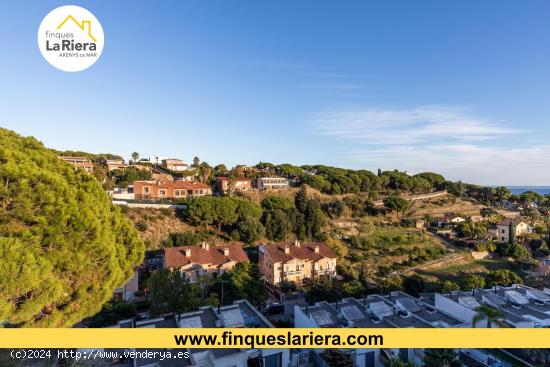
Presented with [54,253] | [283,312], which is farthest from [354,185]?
[54,253]

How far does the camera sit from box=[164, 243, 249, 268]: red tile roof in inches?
1025

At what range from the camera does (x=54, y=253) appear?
8.21 metres

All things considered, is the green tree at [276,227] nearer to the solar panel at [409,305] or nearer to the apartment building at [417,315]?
the apartment building at [417,315]

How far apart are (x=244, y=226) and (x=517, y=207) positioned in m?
67.1

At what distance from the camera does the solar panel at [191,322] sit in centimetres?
1287

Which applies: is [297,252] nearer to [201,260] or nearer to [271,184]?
[201,260]

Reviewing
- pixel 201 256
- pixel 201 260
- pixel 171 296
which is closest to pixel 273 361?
pixel 171 296

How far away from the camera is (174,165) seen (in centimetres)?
6900

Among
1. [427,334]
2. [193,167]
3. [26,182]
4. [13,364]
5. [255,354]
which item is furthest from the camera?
[193,167]

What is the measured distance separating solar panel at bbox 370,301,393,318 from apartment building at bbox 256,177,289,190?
128 ft

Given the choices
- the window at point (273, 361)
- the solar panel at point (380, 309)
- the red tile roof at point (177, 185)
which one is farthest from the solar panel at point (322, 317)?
the red tile roof at point (177, 185)

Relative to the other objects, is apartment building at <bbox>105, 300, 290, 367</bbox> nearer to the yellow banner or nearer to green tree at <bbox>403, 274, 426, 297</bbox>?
the yellow banner

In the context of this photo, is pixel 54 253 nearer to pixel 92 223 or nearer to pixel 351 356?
pixel 92 223

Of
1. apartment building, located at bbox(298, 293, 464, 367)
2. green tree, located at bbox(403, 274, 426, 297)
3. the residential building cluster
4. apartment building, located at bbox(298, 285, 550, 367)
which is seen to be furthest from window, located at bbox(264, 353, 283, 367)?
green tree, located at bbox(403, 274, 426, 297)
